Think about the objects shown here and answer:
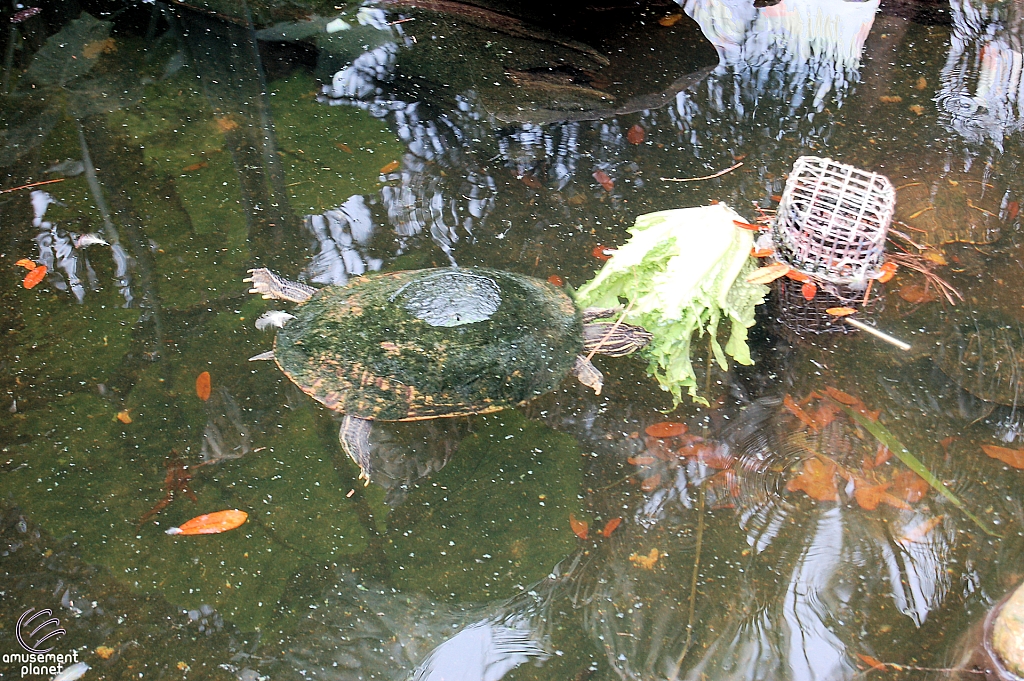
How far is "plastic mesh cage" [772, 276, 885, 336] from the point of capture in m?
2.91

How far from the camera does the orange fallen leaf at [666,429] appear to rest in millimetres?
2644

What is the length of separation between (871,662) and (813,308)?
1.36m

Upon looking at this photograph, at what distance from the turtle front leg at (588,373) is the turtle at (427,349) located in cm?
4

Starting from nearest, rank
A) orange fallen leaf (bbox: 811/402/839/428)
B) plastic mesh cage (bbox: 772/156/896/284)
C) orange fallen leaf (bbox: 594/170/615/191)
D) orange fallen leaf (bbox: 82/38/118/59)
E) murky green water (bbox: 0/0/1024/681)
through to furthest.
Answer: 1. murky green water (bbox: 0/0/1024/681)
2. plastic mesh cage (bbox: 772/156/896/284)
3. orange fallen leaf (bbox: 811/402/839/428)
4. orange fallen leaf (bbox: 594/170/615/191)
5. orange fallen leaf (bbox: 82/38/118/59)

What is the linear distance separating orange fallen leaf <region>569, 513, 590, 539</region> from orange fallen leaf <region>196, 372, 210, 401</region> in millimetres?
1409

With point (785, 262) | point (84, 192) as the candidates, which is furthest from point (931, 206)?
point (84, 192)

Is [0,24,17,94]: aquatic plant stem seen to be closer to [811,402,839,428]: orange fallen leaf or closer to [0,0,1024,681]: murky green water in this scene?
[0,0,1024,681]: murky green water

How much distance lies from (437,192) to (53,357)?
68.3 inches

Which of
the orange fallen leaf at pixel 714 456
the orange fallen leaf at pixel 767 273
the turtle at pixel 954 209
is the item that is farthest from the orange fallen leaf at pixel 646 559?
the turtle at pixel 954 209

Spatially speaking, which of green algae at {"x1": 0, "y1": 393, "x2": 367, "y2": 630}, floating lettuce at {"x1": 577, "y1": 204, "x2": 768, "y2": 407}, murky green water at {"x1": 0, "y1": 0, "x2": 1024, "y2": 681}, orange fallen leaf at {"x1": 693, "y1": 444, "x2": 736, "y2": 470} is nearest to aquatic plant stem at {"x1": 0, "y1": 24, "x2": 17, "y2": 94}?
murky green water at {"x1": 0, "y1": 0, "x2": 1024, "y2": 681}

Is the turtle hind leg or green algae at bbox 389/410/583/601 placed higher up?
the turtle hind leg

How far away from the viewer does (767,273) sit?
268cm
